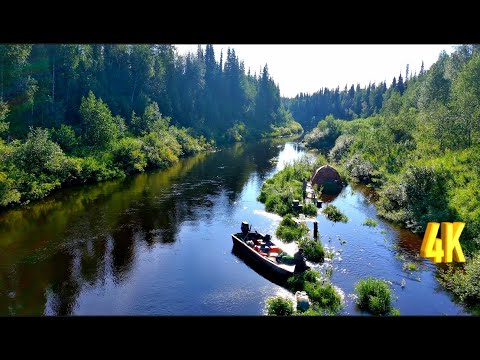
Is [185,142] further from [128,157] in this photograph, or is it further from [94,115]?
[94,115]

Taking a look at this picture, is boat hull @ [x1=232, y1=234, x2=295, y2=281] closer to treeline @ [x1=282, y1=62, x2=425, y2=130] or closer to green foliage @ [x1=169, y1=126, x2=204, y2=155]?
green foliage @ [x1=169, y1=126, x2=204, y2=155]

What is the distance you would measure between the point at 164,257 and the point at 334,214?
557 inches

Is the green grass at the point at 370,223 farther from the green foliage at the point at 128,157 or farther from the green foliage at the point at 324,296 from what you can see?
the green foliage at the point at 128,157

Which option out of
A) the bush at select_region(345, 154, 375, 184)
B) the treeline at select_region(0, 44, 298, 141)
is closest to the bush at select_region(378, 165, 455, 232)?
the bush at select_region(345, 154, 375, 184)

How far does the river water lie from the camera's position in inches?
712

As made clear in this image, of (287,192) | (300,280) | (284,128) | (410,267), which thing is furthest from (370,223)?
(284,128)

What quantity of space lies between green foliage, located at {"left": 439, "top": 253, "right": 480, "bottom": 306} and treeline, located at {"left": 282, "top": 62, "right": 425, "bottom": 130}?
92812mm

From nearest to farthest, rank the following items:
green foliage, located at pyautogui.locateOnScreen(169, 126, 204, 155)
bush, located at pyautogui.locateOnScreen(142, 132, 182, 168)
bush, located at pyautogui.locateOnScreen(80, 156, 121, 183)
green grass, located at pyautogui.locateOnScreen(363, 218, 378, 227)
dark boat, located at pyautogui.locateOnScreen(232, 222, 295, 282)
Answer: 1. dark boat, located at pyautogui.locateOnScreen(232, 222, 295, 282)
2. green grass, located at pyautogui.locateOnScreen(363, 218, 378, 227)
3. bush, located at pyautogui.locateOnScreen(80, 156, 121, 183)
4. bush, located at pyautogui.locateOnScreen(142, 132, 182, 168)
5. green foliage, located at pyautogui.locateOnScreen(169, 126, 204, 155)

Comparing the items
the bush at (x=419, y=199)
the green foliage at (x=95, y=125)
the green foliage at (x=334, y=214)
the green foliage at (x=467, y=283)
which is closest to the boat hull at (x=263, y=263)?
the green foliage at (x=467, y=283)

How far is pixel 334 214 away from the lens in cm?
3086

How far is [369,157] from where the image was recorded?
156ft
